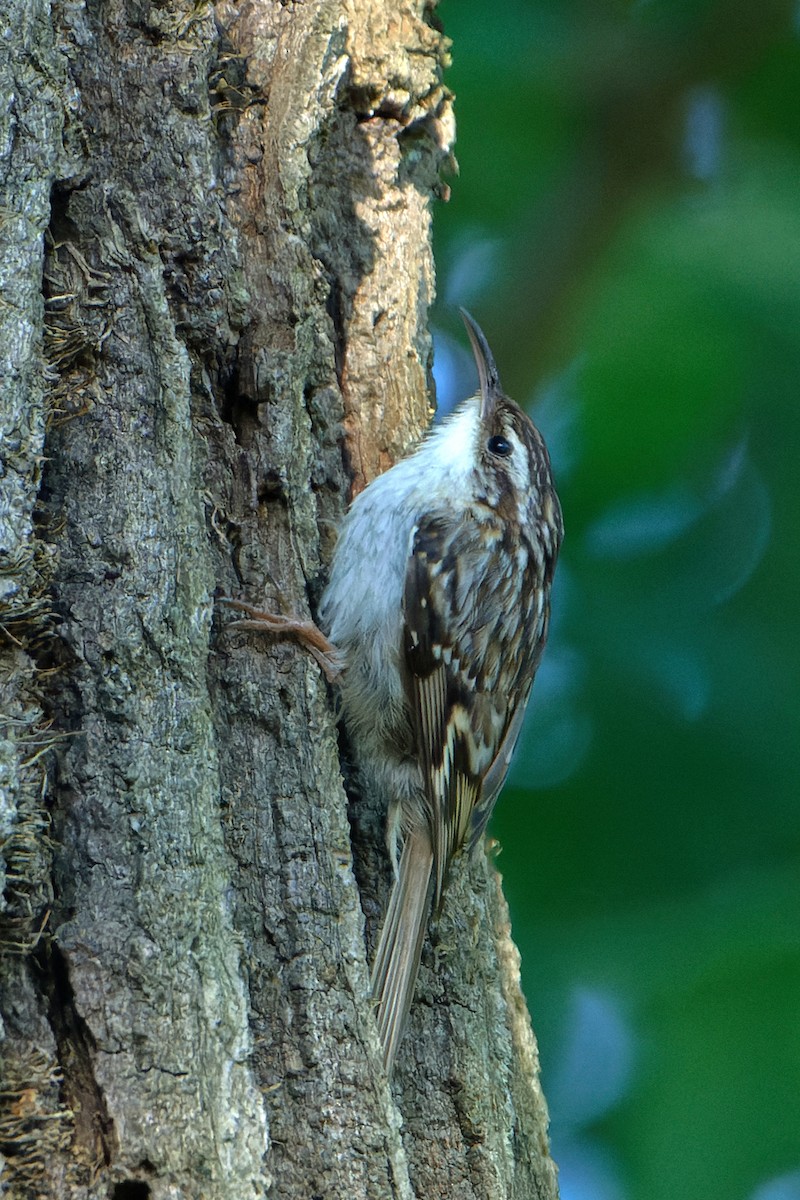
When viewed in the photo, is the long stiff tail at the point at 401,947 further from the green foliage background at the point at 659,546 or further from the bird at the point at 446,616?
the green foliage background at the point at 659,546

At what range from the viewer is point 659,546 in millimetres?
2773

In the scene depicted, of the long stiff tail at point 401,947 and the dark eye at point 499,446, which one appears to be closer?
the long stiff tail at point 401,947

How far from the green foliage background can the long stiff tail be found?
65 centimetres

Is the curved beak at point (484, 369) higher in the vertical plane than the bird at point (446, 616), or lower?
higher

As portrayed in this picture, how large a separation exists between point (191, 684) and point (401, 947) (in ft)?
1.79

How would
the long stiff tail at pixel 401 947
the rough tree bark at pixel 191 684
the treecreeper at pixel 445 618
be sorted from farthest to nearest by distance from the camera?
the treecreeper at pixel 445 618, the long stiff tail at pixel 401 947, the rough tree bark at pixel 191 684

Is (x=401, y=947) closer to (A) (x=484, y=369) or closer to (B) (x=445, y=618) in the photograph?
(B) (x=445, y=618)

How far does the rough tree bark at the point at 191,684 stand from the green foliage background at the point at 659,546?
481mm

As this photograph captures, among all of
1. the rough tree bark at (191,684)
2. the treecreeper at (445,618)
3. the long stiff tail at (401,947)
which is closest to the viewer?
the rough tree bark at (191,684)

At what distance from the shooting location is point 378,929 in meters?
1.90

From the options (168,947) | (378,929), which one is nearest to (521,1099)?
(378,929)

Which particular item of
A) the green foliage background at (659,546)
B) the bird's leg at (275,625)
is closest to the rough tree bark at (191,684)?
the bird's leg at (275,625)

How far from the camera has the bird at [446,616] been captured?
7.44 feet

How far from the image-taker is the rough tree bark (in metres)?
1.38
